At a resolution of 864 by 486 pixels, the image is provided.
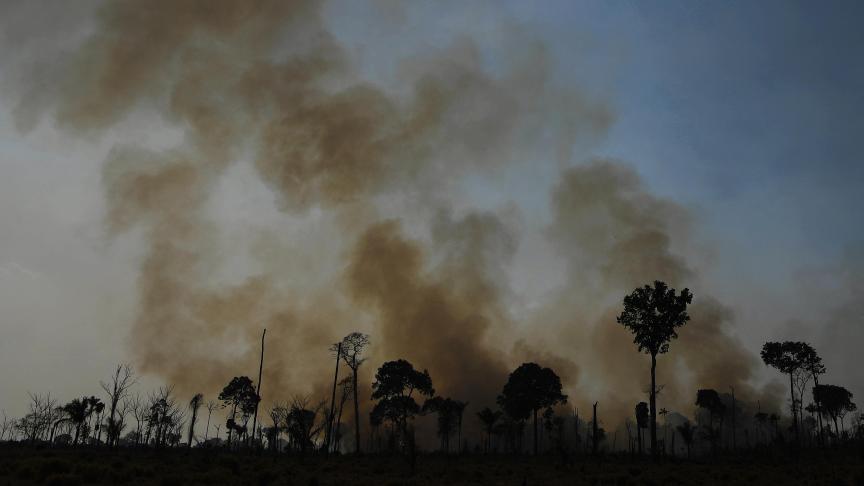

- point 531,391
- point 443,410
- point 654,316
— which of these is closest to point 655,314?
point 654,316

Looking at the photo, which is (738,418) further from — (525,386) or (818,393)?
(525,386)

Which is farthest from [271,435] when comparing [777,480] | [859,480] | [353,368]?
[859,480]

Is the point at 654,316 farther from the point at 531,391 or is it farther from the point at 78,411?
the point at 78,411

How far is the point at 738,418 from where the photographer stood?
A: 160 metres

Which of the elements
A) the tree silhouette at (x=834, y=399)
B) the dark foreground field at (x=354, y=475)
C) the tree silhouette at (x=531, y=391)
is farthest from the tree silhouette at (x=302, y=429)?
the tree silhouette at (x=834, y=399)

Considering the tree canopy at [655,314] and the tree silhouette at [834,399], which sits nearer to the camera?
the tree canopy at [655,314]

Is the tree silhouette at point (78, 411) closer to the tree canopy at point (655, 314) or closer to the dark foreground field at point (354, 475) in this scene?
the dark foreground field at point (354, 475)

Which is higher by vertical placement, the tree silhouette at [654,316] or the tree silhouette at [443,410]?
the tree silhouette at [654,316]

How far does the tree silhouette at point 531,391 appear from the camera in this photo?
77875mm

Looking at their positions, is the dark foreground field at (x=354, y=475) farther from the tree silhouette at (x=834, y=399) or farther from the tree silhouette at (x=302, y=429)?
the tree silhouette at (x=834, y=399)

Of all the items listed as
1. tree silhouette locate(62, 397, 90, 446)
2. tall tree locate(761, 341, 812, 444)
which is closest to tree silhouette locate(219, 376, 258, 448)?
tree silhouette locate(62, 397, 90, 446)

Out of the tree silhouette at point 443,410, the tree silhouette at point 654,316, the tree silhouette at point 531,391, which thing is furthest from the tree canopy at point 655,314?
the tree silhouette at point 443,410

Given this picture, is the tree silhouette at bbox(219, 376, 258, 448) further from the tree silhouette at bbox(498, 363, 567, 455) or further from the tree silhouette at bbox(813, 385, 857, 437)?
the tree silhouette at bbox(813, 385, 857, 437)

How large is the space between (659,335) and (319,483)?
36767 mm
